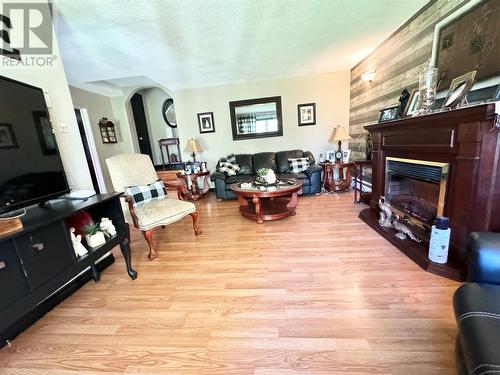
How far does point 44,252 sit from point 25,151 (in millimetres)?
668

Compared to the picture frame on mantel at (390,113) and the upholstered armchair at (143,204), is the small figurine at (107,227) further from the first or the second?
the picture frame on mantel at (390,113)

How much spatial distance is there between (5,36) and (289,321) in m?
2.74

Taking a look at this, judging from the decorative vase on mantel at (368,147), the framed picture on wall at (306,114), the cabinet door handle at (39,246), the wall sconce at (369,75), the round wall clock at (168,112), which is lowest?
the cabinet door handle at (39,246)

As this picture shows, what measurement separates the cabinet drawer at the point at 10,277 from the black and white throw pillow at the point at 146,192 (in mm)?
1197

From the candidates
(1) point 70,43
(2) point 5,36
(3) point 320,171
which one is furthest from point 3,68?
(3) point 320,171

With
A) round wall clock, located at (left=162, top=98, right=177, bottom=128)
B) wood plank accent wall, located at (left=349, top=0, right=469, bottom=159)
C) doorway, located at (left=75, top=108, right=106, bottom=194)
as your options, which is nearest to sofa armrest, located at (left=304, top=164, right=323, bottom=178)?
wood plank accent wall, located at (left=349, top=0, right=469, bottom=159)

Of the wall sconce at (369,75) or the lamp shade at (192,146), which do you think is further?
the lamp shade at (192,146)

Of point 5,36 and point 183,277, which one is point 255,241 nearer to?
point 183,277

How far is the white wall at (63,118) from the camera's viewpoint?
169 cm

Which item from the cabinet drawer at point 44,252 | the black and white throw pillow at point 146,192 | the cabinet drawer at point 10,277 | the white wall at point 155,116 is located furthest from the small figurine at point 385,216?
the white wall at point 155,116

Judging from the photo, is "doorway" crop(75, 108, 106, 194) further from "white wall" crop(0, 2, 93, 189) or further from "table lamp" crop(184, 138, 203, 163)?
"white wall" crop(0, 2, 93, 189)

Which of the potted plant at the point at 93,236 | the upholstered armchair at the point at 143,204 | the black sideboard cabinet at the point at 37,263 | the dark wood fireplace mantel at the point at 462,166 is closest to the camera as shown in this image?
the black sideboard cabinet at the point at 37,263

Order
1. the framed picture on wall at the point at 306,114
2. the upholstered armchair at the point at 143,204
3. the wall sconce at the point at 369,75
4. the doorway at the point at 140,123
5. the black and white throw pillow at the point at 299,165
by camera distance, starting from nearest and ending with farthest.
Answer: the upholstered armchair at the point at 143,204
the wall sconce at the point at 369,75
the black and white throw pillow at the point at 299,165
the framed picture on wall at the point at 306,114
the doorway at the point at 140,123

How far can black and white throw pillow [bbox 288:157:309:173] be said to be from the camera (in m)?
4.04
